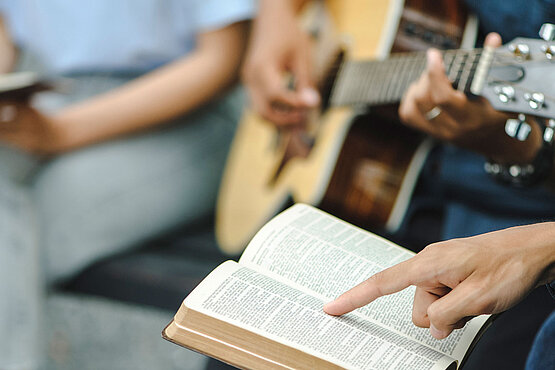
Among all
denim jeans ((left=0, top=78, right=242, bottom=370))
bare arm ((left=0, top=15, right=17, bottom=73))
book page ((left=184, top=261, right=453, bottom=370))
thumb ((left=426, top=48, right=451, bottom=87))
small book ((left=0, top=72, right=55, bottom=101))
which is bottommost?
denim jeans ((left=0, top=78, right=242, bottom=370))

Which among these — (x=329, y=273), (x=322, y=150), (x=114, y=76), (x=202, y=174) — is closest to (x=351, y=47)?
(x=322, y=150)

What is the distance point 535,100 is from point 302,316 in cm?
32

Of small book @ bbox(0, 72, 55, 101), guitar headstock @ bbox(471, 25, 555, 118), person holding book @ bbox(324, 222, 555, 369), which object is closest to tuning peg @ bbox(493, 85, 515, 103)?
guitar headstock @ bbox(471, 25, 555, 118)

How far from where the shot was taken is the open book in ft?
1.54

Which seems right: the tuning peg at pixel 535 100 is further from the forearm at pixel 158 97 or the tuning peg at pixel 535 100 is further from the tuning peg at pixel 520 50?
the forearm at pixel 158 97

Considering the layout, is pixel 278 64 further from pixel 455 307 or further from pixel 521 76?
pixel 455 307

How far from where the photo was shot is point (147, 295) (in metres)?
1.02

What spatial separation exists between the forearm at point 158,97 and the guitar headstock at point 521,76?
2.08 ft

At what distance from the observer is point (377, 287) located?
0.49m

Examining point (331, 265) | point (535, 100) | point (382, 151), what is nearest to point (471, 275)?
point (331, 265)

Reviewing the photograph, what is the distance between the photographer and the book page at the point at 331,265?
0.52m

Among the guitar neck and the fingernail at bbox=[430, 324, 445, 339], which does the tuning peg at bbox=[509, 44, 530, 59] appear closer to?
the guitar neck

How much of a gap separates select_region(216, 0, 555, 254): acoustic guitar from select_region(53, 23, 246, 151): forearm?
0.47ft

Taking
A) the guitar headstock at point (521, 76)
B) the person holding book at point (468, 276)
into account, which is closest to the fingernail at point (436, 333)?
the person holding book at point (468, 276)
